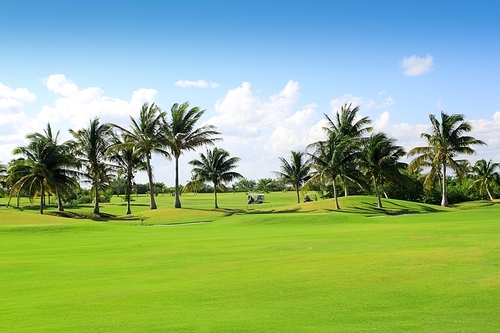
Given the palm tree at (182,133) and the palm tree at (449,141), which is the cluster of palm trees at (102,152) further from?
the palm tree at (449,141)

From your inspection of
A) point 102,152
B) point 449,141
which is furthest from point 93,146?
point 449,141

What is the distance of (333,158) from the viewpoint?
169 ft

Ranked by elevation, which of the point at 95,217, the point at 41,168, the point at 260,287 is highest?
the point at 41,168

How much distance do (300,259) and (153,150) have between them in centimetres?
4357

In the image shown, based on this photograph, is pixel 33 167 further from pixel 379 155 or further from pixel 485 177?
pixel 485 177

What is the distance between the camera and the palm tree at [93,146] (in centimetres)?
5816

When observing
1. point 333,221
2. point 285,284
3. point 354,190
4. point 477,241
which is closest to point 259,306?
point 285,284

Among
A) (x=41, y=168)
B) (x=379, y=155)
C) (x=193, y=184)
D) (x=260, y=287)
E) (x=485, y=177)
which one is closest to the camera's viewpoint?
(x=260, y=287)

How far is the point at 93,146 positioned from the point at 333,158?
28.0m

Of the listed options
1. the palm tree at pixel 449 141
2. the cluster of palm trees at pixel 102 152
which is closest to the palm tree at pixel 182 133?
the cluster of palm trees at pixel 102 152

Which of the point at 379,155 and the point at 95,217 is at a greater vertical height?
the point at 379,155

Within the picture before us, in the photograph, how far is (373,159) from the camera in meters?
56.6

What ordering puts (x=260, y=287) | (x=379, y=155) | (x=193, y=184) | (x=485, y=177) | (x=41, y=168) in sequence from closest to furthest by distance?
1. (x=260, y=287)
2. (x=41, y=168)
3. (x=379, y=155)
4. (x=193, y=184)
5. (x=485, y=177)

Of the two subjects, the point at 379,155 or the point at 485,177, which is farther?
the point at 485,177
